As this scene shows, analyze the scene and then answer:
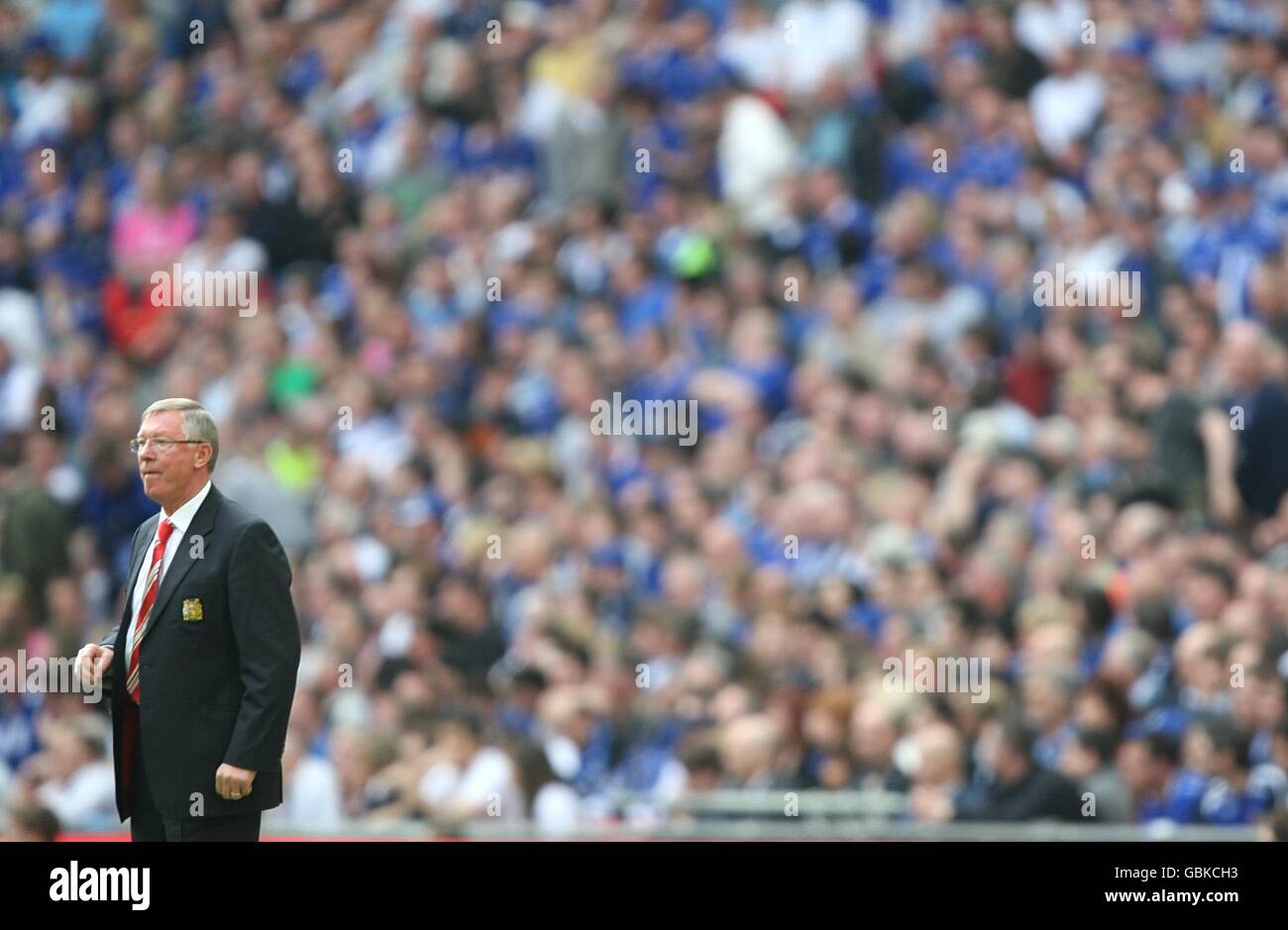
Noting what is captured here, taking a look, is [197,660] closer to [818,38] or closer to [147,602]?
[147,602]

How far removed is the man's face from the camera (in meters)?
5.77

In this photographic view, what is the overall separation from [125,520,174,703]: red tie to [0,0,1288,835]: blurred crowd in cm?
329

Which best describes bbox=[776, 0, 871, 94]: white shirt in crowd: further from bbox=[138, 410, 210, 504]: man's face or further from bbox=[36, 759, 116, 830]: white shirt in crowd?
Result: bbox=[138, 410, 210, 504]: man's face

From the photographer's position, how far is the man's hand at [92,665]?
575 cm

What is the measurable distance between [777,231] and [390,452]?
2.18 m

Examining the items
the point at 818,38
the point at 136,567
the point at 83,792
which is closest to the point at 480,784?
the point at 83,792

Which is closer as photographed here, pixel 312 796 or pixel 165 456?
pixel 165 456

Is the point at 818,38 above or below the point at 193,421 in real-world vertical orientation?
above

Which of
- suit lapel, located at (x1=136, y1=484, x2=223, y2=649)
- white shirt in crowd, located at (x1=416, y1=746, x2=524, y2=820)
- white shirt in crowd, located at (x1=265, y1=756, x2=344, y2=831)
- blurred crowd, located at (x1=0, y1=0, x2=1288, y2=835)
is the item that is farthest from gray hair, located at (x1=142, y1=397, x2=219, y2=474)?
white shirt in crowd, located at (x1=265, y1=756, x2=344, y2=831)

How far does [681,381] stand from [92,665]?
5.75 meters

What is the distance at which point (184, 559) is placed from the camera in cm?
582

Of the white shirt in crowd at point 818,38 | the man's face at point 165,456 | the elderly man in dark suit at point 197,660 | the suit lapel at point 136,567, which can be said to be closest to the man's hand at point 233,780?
the elderly man in dark suit at point 197,660

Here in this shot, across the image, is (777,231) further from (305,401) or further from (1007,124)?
(305,401)
